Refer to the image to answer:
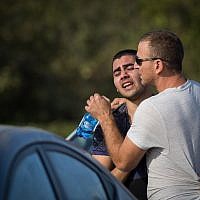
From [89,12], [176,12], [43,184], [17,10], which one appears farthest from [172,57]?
[89,12]

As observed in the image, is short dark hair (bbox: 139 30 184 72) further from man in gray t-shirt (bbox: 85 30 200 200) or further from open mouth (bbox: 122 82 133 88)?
open mouth (bbox: 122 82 133 88)

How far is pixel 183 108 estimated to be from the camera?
5867 mm

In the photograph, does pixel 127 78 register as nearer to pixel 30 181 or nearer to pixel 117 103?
pixel 117 103

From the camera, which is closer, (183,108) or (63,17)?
(183,108)

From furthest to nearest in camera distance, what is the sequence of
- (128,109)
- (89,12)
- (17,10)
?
(89,12), (17,10), (128,109)

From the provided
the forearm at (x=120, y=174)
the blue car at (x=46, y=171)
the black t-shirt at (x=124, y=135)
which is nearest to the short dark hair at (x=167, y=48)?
the black t-shirt at (x=124, y=135)

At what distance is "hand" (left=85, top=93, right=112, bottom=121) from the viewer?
6289mm

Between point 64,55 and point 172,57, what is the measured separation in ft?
104

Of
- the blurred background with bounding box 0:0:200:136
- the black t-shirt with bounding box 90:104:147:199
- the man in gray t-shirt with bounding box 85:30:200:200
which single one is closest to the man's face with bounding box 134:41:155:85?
the man in gray t-shirt with bounding box 85:30:200:200

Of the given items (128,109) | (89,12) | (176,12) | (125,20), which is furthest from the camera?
(89,12)

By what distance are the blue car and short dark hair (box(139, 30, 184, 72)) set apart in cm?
151

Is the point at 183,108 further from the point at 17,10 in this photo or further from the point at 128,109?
the point at 17,10

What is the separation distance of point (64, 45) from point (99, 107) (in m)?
31.3

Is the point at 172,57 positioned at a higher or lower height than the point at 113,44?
higher
